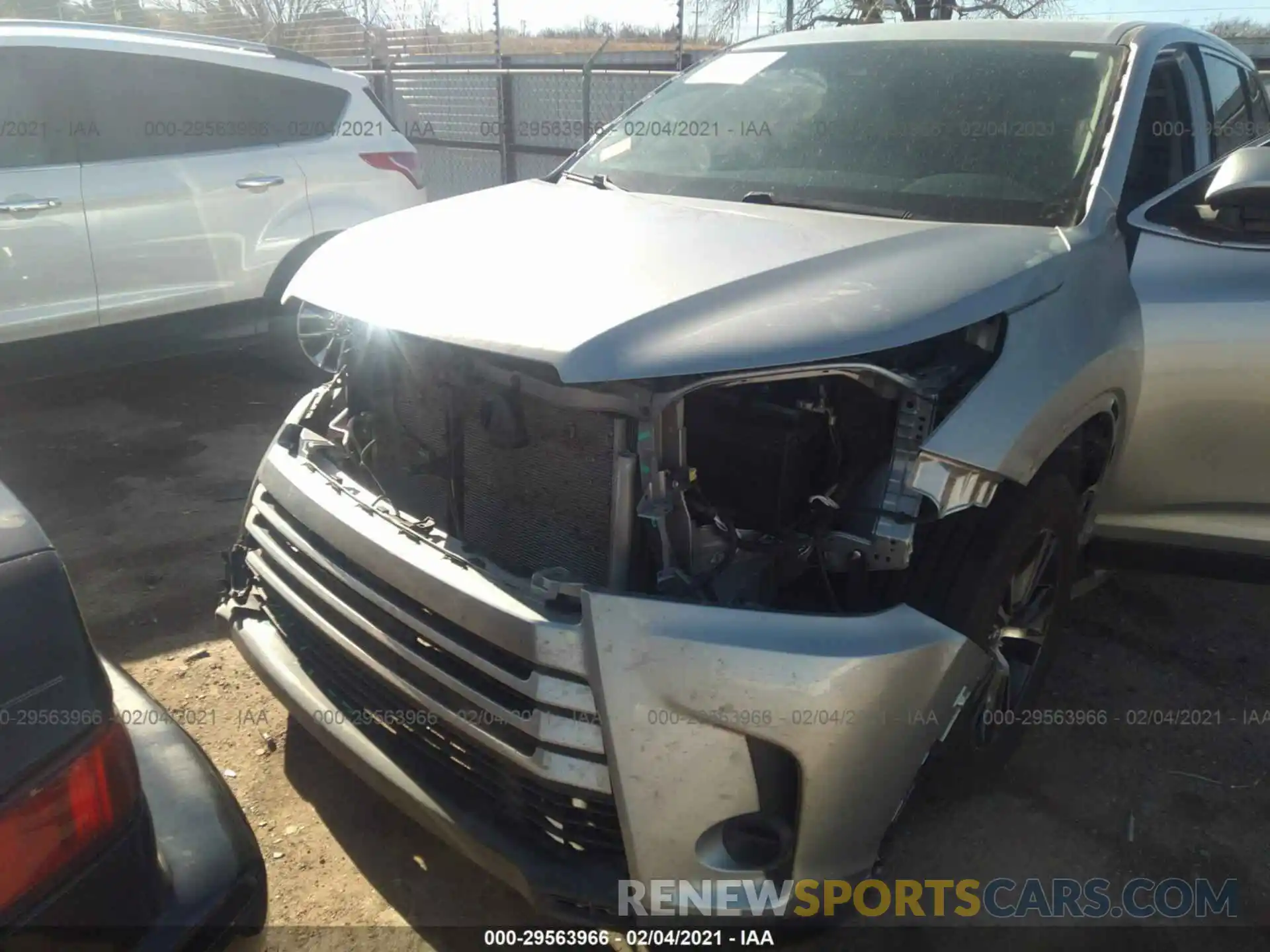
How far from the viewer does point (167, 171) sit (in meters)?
5.04

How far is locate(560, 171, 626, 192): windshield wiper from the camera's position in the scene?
3.40m

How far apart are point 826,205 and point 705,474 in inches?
43.4

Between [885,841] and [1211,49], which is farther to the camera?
[1211,49]

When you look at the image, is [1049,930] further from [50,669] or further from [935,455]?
[50,669]

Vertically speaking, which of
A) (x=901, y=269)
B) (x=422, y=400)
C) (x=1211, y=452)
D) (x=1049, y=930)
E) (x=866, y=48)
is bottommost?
(x=1049, y=930)

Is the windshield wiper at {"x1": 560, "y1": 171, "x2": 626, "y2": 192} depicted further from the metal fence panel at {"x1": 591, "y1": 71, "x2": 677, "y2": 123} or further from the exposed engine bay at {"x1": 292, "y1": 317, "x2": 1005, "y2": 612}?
the metal fence panel at {"x1": 591, "y1": 71, "x2": 677, "y2": 123}

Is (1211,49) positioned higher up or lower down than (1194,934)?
higher up

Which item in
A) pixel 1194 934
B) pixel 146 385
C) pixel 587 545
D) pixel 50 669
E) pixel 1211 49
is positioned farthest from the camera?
pixel 146 385

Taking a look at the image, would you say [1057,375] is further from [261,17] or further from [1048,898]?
[261,17]

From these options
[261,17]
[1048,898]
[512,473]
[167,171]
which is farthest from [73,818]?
[261,17]

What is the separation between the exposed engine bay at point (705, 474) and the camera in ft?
6.76

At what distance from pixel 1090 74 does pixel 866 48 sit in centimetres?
77

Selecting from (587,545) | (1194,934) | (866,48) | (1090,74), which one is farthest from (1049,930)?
(866,48)

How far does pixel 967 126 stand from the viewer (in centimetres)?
304
